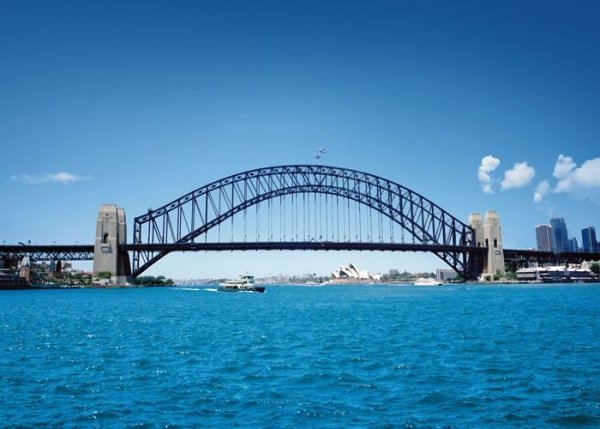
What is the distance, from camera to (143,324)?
32344 mm

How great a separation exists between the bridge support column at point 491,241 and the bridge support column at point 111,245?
82.8m

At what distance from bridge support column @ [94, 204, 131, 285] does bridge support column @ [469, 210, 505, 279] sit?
8283cm

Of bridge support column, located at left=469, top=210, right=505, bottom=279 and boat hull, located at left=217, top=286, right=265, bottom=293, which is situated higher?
bridge support column, located at left=469, top=210, right=505, bottom=279

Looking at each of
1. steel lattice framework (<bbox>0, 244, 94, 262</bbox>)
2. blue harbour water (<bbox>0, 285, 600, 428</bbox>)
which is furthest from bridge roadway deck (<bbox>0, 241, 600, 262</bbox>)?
blue harbour water (<bbox>0, 285, 600, 428</bbox>)

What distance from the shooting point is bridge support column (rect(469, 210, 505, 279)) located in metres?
129

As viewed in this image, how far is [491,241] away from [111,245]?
8670 centimetres

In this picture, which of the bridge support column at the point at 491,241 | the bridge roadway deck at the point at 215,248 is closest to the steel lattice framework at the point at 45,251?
the bridge roadway deck at the point at 215,248

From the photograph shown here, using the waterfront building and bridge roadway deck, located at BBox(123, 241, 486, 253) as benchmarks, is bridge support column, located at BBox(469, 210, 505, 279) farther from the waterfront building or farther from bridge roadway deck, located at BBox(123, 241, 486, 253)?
bridge roadway deck, located at BBox(123, 241, 486, 253)

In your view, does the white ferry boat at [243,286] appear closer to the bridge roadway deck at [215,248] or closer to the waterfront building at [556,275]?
the bridge roadway deck at [215,248]

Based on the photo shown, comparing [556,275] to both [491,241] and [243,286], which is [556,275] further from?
[243,286]

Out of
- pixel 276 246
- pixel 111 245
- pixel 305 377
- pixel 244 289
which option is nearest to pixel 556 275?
pixel 276 246

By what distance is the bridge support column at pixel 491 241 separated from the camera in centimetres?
12938

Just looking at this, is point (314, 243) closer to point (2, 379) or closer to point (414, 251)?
point (414, 251)

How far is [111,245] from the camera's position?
108 metres
